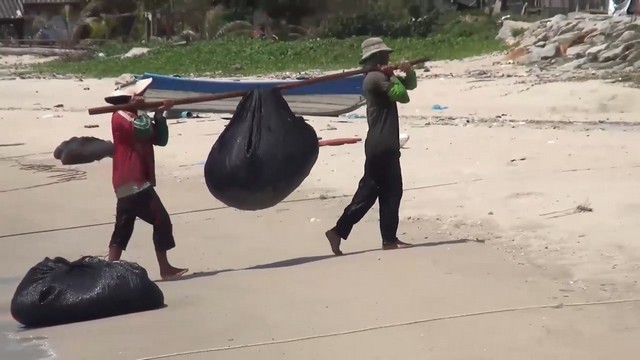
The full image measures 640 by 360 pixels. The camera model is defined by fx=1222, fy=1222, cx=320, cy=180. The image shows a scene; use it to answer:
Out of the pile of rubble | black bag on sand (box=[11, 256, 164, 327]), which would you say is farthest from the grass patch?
black bag on sand (box=[11, 256, 164, 327])

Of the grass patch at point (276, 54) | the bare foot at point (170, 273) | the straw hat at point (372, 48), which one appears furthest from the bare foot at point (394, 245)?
the grass patch at point (276, 54)

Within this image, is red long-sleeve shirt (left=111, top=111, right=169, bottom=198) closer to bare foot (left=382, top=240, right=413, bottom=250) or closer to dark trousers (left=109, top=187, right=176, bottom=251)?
dark trousers (left=109, top=187, right=176, bottom=251)

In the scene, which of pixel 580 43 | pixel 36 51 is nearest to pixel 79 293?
pixel 580 43

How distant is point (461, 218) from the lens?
30.3 feet

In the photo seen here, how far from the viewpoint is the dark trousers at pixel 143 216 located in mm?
7652

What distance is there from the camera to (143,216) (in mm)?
7711

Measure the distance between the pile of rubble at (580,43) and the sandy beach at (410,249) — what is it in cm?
292

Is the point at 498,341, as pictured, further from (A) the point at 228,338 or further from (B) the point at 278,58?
(B) the point at 278,58

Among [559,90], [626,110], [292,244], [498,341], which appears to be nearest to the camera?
[498,341]

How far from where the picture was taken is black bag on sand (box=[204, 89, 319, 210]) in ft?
24.6

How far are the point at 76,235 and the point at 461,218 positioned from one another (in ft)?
10.7

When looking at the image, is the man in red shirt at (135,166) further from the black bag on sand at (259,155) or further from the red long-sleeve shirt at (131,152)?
the black bag on sand at (259,155)

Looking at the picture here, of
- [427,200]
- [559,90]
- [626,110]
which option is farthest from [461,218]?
[559,90]

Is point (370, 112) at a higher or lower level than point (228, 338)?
higher
